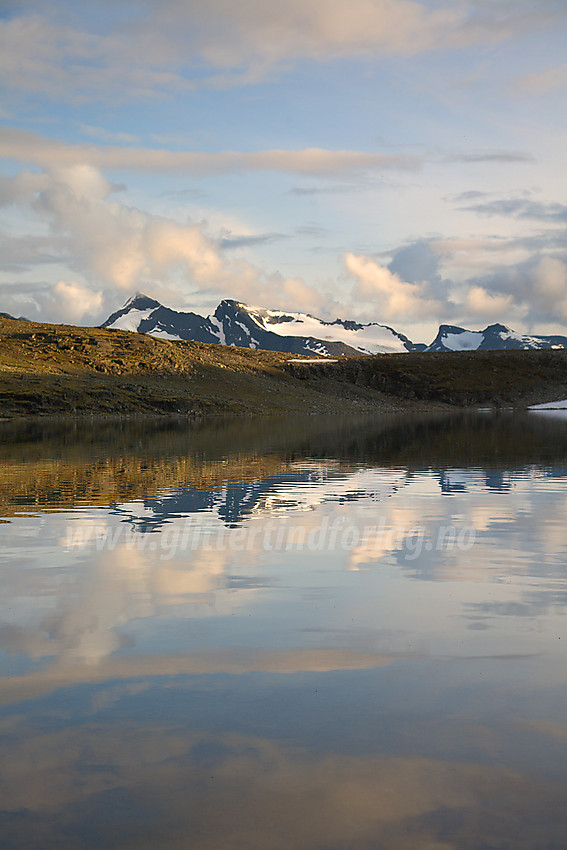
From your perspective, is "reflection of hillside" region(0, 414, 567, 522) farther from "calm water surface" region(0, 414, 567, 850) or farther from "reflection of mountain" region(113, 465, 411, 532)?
"calm water surface" region(0, 414, 567, 850)

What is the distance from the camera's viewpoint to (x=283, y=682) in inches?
451

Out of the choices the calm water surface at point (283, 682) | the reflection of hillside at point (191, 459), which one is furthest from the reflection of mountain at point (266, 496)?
the calm water surface at point (283, 682)

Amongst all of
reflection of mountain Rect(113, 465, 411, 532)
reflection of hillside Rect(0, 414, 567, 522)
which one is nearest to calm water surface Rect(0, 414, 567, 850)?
reflection of mountain Rect(113, 465, 411, 532)

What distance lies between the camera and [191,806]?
807 centimetres

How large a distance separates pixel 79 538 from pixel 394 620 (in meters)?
11.9

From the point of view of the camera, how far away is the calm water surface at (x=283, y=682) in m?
7.93

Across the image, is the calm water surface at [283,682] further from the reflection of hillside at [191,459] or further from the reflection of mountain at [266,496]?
the reflection of hillside at [191,459]

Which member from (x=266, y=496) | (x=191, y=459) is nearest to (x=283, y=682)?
(x=266, y=496)

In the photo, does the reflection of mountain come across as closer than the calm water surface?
No

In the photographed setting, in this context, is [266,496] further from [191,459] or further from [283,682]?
[283,682]

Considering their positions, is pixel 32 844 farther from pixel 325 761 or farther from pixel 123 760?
pixel 325 761

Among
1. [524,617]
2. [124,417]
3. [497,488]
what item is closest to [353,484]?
[497,488]

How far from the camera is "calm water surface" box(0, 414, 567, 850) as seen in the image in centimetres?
793

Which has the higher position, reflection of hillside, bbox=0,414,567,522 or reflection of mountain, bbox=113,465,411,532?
reflection of hillside, bbox=0,414,567,522
